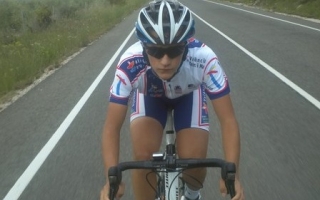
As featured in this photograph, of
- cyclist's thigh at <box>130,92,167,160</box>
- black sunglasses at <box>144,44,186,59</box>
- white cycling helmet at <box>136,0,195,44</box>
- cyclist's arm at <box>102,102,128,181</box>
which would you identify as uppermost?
white cycling helmet at <box>136,0,195,44</box>

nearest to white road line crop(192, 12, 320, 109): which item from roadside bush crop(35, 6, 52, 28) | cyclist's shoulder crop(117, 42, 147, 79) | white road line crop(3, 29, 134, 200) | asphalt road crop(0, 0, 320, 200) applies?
asphalt road crop(0, 0, 320, 200)

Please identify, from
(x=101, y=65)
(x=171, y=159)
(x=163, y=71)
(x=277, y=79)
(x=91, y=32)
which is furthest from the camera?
(x=91, y=32)

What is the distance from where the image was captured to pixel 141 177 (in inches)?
115

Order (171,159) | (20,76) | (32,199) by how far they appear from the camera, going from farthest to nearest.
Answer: (20,76) < (32,199) < (171,159)

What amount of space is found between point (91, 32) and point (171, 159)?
63.7 ft

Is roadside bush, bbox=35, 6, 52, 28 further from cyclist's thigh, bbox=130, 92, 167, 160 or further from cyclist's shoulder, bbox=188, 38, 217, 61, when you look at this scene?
cyclist's shoulder, bbox=188, 38, 217, 61

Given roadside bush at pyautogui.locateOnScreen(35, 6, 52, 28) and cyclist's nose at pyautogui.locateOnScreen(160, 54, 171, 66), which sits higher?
cyclist's nose at pyautogui.locateOnScreen(160, 54, 171, 66)

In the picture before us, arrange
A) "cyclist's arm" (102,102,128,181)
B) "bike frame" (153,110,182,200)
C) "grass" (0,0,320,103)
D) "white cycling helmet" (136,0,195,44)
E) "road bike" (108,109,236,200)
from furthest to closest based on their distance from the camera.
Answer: "grass" (0,0,320,103), "cyclist's arm" (102,102,128,181), "white cycling helmet" (136,0,195,44), "bike frame" (153,110,182,200), "road bike" (108,109,236,200)

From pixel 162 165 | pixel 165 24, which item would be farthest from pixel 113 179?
pixel 165 24

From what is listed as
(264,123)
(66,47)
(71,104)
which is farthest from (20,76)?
(264,123)

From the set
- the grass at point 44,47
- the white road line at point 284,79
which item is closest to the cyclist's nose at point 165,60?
the white road line at point 284,79

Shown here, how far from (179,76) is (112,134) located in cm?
62

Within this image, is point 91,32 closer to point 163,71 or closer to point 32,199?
point 32,199

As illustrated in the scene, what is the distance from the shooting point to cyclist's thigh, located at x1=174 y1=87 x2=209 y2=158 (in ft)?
10.3
